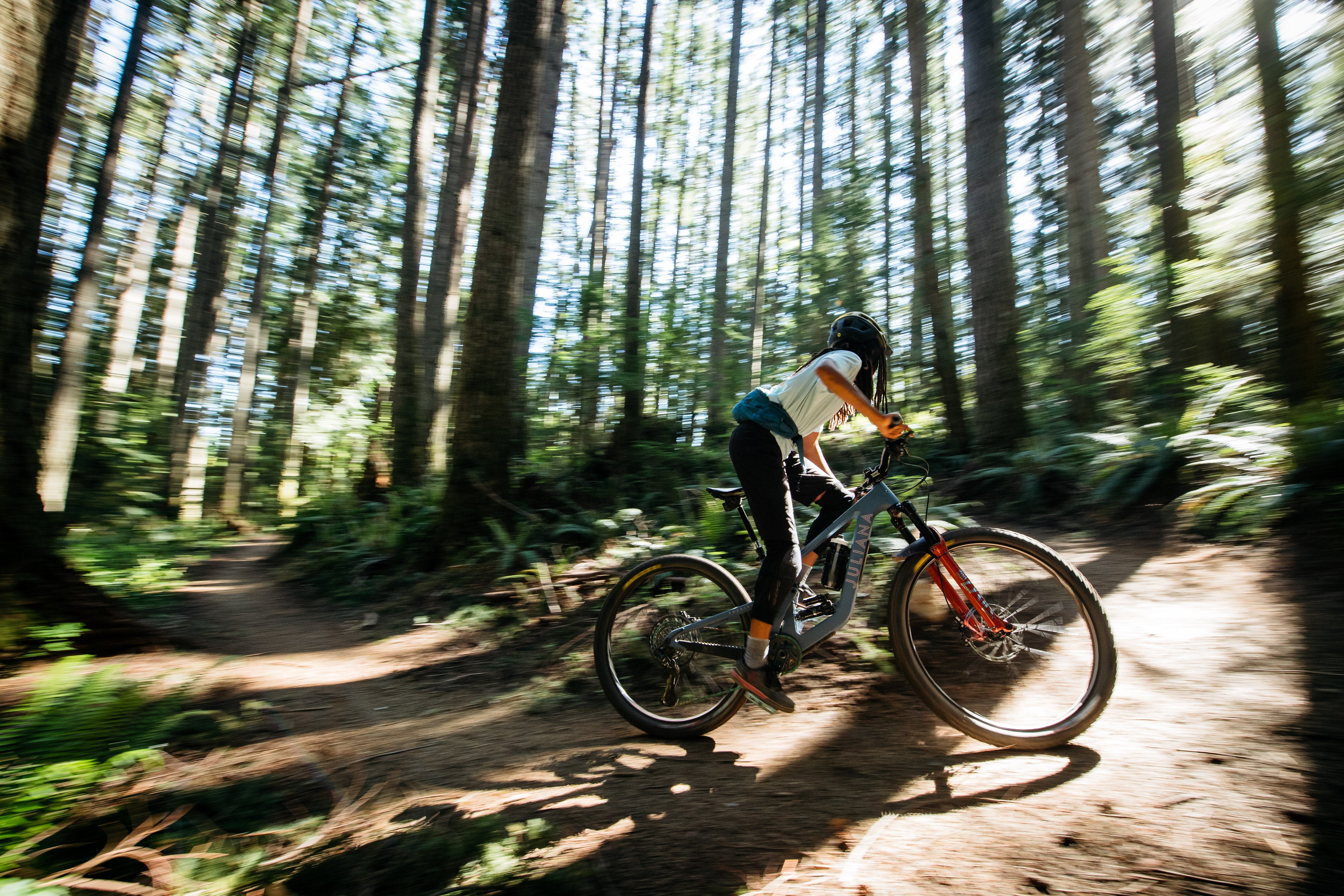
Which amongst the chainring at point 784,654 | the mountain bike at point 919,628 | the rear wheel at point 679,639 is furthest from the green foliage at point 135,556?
the chainring at point 784,654

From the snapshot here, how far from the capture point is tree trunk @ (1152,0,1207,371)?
715 cm

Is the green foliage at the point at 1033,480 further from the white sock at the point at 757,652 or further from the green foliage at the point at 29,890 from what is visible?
the green foliage at the point at 29,890

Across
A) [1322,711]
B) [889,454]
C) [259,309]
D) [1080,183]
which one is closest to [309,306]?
[259,309]

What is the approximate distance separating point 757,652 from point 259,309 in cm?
2104

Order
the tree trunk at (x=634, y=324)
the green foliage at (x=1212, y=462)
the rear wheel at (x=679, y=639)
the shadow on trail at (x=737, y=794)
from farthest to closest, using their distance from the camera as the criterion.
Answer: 1. the tree trunk at (x=634, y=324)
2. the green foliage at (x=1212, y=462)
3. the rear wheel at (x=679, y=639)
4. the shadow on trail at (x=737, y=794)

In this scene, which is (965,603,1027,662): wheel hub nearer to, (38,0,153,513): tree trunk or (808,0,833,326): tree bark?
(38,0,153,513): tree trunk

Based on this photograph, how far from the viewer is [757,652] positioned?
3389mm

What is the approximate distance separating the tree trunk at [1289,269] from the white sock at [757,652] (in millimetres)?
5648

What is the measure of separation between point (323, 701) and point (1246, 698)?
5.42 meters

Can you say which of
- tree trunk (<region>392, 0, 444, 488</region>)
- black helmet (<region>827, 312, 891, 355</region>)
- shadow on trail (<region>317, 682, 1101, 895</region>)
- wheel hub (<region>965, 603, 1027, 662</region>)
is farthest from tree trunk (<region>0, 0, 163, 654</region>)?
wheel hub (<region>965, 603, 1027, 662</region>)

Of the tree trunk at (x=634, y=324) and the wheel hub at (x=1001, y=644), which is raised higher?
the tree trunk at (x=634, y=324)

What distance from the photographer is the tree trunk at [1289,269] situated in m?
5.53

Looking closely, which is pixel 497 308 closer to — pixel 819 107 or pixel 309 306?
pixel 309 306

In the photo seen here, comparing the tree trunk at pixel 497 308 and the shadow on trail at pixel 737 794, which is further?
the tree trunk at pixel 497 308
